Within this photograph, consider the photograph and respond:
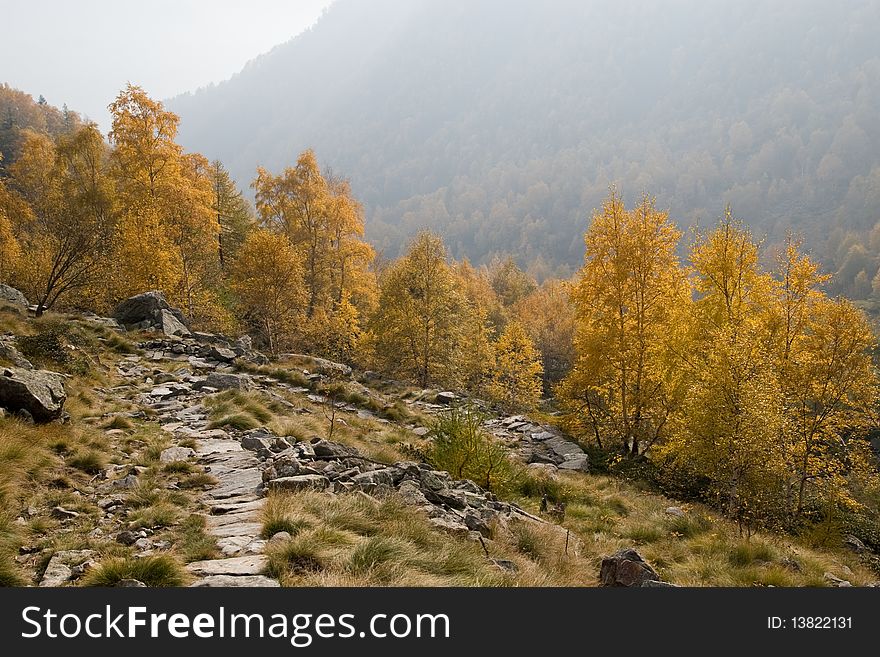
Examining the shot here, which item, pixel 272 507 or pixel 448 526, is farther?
pixel 448 526

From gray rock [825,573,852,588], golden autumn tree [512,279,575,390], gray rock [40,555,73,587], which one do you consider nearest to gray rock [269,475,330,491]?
gray rock [40,555,73,587]

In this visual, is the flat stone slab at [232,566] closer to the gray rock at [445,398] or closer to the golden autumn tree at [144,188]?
the gray rock at [445,398]

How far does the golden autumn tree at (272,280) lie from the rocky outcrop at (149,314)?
4.39 m

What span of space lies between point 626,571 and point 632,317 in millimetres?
13191

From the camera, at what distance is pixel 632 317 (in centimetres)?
1861

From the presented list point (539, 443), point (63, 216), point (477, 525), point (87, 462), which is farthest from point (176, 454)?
point (63, 216)

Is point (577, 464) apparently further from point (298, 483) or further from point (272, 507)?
point (272, 507)

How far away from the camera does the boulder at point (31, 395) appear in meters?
8.35

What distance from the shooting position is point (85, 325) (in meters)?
19.2

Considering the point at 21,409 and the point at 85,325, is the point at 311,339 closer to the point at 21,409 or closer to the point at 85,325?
the point at 85,325
